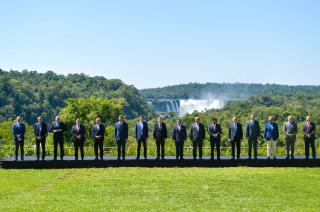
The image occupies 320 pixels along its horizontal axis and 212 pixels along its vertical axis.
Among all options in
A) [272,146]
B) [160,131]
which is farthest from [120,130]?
[272,146]

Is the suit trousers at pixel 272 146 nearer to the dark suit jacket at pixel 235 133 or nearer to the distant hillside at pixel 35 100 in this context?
the dark suit jacket at pixel 235 133

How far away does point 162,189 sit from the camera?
17.4m

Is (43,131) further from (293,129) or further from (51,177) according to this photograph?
(293,129)

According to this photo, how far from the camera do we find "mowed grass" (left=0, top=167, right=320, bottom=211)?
48.6ft

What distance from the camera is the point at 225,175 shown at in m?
20.4

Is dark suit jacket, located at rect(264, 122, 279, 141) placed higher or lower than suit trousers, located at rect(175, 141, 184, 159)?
higher

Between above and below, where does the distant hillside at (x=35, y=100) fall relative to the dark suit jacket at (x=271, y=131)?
above

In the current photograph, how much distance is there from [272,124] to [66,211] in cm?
1193

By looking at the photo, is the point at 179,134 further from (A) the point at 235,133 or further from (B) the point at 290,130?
(B) the point at 290,130

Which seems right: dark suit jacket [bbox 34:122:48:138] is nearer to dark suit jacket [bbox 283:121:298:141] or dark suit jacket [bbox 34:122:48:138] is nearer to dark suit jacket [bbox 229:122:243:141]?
dark suit jacket [bbox 229:122:243:141]

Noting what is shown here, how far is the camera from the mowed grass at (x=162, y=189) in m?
14.8

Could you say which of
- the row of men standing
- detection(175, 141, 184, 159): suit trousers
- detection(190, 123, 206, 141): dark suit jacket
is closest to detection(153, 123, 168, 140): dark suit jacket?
the row of men standing

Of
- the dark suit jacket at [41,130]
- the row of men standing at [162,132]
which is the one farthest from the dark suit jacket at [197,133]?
the dark suit jacket at [41,130]

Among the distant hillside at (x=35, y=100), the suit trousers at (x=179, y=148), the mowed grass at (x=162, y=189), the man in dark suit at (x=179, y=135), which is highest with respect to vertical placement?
the distant hillside at (x=35, y=100)
